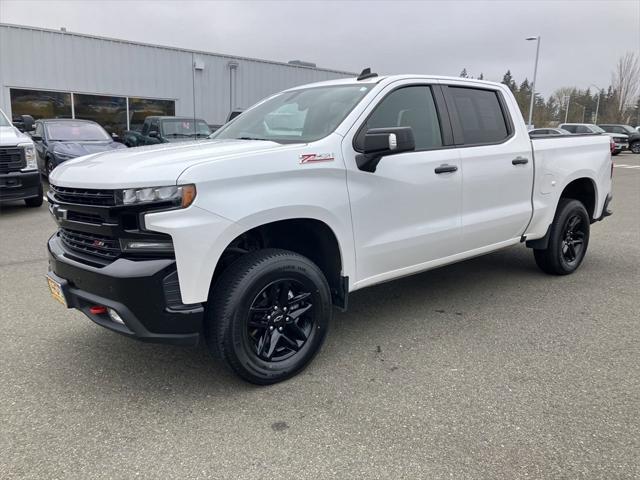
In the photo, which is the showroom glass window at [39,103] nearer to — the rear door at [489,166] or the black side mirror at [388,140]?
the rear door at [489,166]

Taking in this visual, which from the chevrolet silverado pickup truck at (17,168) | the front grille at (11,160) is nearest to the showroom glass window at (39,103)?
the chevrolet silverado pickup truck at (17,168)

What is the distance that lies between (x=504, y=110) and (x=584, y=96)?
9644cm

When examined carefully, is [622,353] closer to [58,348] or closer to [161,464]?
[161,464]

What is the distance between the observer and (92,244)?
301 cm

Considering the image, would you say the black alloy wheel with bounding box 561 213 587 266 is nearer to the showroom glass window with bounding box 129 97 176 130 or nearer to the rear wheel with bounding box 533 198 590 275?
the rear wheel with bounding box 533 198 590 275

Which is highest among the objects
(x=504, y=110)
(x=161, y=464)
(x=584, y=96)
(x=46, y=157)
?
(x=584, y=96)

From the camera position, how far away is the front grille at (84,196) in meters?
2.80

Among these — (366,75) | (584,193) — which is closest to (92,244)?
(366,75)

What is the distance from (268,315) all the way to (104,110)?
17.5 meters

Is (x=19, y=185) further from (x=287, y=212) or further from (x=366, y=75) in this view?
(x=287, y=212)

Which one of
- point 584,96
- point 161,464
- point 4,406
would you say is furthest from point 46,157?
point 584,96

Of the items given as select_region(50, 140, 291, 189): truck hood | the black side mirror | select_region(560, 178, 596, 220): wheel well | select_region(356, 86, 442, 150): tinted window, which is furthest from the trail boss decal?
select_region(560, 178, 596, 220): wheel well

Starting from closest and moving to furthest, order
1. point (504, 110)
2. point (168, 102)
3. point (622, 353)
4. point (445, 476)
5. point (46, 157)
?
point (445, 476) < point (622, 353) < point (504, 110) < point (46, 157) < point (168, 102)

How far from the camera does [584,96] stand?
289 ft
